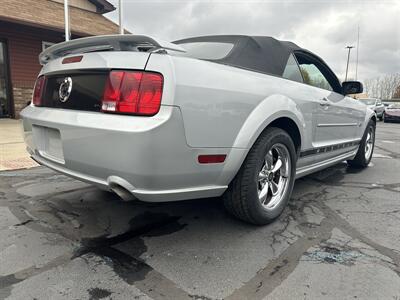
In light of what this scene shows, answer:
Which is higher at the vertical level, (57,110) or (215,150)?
(57,110)

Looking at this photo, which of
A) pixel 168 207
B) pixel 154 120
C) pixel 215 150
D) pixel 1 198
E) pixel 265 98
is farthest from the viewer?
pixel 1 198

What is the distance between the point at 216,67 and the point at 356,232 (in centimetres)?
181

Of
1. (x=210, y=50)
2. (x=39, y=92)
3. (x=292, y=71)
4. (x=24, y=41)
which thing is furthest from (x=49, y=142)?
(x=24, y=41)

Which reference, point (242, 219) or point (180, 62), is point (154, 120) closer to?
point (180, 62)

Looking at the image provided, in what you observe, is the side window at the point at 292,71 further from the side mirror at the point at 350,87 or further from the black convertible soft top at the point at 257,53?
the side mirror at the point at 350,87

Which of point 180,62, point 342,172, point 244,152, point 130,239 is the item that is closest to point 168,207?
point 130,239

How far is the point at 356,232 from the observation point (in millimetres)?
2811

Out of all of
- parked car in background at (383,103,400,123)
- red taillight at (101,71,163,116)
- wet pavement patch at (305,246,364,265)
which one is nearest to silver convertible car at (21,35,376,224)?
red taillight at (101,71,163,116)

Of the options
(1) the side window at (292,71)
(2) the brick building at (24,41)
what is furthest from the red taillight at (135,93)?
(2) the brick building at (24,41)

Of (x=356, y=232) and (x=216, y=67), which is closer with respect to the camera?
(x=216, y=67)

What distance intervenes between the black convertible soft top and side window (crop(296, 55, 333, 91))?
0.84ft

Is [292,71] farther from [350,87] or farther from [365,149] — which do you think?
[365,149]

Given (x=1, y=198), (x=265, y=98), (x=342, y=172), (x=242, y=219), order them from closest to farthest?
(x=265, y=98) → (x=242, y=219) → (x=1, y=198) → (x=342, y=172)

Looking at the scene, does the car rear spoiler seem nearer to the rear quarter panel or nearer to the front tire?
the rear quarter panel
